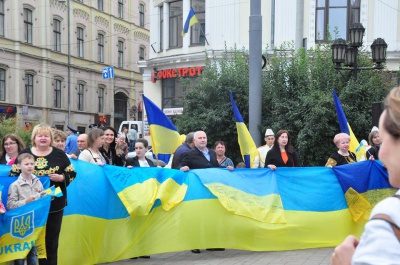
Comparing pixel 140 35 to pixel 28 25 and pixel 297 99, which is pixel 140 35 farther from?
→ pixel 297 99

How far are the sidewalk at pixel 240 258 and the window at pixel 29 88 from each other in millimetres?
37437

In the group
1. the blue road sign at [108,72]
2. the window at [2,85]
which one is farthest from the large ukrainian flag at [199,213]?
the blue road sign at [108,72]

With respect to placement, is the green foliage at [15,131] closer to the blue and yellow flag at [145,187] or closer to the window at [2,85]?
the blue and yellow flag at [145,187]

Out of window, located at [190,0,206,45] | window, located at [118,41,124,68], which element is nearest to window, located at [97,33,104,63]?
window, located at [118,41,124,68]

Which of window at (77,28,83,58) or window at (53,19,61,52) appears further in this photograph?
window at (77,28,83,58)

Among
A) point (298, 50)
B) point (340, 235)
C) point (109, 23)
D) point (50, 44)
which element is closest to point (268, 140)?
point (340, 235)

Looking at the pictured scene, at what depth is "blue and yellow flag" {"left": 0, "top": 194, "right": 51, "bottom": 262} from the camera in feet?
22.7

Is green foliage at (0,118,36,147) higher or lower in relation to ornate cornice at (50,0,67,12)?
lower

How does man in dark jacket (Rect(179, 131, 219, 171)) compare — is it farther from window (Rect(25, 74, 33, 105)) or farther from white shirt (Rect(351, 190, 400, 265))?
window (Rect(25, 74, 33, 105))

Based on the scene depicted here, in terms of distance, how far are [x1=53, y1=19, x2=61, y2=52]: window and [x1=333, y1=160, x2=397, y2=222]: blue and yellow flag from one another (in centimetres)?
4125

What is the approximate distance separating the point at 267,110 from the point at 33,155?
10.8 m

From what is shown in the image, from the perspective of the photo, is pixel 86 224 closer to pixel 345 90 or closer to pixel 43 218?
pixel 43 218

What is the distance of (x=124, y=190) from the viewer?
8445 mm

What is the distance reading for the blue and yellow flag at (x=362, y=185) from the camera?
9.60 metres
